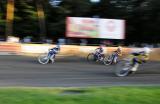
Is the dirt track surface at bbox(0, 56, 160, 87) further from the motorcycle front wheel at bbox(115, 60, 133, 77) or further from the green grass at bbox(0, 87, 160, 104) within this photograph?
the green grass at bbox(0, 87, 160, 104)

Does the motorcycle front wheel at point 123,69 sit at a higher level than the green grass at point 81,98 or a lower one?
lower

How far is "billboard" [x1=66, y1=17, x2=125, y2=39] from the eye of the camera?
138ft

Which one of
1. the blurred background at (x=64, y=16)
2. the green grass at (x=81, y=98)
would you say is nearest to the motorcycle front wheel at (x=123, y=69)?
the green grass at (x=81, y=98)

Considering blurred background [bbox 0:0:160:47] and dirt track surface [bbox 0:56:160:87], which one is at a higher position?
blurred background [bbox 0:0:160:47]

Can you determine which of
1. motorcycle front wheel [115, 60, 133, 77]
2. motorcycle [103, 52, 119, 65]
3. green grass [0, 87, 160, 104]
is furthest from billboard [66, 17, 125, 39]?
green grass [0, 87, 160, 104]

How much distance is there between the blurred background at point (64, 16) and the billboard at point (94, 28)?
33.6 feet

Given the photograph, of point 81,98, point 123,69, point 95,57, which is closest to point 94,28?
point 95,57

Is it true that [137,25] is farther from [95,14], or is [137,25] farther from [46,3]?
[46,3]

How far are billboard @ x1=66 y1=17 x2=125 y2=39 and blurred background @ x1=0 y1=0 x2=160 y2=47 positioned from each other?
1025cm

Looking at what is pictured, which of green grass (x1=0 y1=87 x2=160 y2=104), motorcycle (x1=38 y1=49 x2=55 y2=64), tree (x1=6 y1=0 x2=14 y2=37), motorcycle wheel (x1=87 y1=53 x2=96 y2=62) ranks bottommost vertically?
motorcycle wheel (x1=87 y1=53 x2=96 y2=62)

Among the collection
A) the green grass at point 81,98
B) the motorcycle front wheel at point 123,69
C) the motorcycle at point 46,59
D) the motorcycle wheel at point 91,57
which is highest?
the green grass at point 81,98

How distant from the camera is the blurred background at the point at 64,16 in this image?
54406 mm

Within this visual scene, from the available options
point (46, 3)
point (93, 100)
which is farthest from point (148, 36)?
point (93, 100)

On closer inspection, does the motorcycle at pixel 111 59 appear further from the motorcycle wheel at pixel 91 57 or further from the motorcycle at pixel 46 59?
the motorcycle at pixel 46 59
